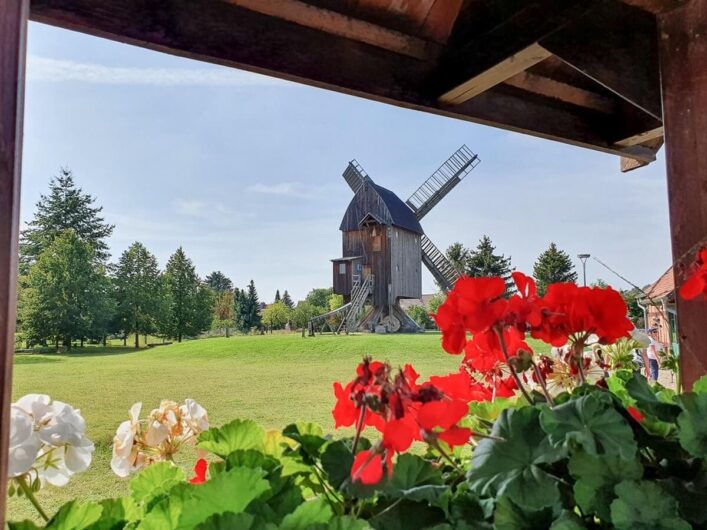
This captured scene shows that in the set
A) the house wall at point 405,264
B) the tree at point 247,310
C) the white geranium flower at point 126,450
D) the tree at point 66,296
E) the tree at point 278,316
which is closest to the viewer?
the white geranium flower at point 126,450

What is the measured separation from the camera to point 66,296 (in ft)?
28.2

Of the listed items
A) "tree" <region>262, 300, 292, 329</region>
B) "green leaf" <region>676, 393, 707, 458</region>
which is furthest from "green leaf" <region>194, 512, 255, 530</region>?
"tree" <region>262, 300, 292, 329</region>

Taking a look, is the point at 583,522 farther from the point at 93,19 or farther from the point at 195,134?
the point at 195,134

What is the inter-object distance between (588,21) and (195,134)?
67.5 ft

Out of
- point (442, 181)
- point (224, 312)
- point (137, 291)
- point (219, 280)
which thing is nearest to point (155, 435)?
point (137, 291)

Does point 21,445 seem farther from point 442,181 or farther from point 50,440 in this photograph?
point 442,181

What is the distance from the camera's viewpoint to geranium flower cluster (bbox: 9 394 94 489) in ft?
0.97

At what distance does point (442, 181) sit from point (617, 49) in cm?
1129

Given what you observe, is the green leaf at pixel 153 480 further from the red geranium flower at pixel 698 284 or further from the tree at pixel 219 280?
the tree at pixel 219 280

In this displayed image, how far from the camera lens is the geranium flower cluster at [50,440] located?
0.30m

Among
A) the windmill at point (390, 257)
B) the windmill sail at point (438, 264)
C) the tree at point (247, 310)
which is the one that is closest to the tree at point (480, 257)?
the windmill sail at point (438, 264)

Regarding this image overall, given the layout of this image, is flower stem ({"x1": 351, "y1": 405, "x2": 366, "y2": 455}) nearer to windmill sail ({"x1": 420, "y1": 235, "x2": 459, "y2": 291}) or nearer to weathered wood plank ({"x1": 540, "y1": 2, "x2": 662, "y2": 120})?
weathered wood plank ({"x1": 540, "y1": 2, "x2": 662, "y2": 120})

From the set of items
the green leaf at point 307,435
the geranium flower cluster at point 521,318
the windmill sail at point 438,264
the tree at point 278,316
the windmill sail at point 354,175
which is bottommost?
the tree at point 278,316

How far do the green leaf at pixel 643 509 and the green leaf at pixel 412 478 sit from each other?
91 mm
